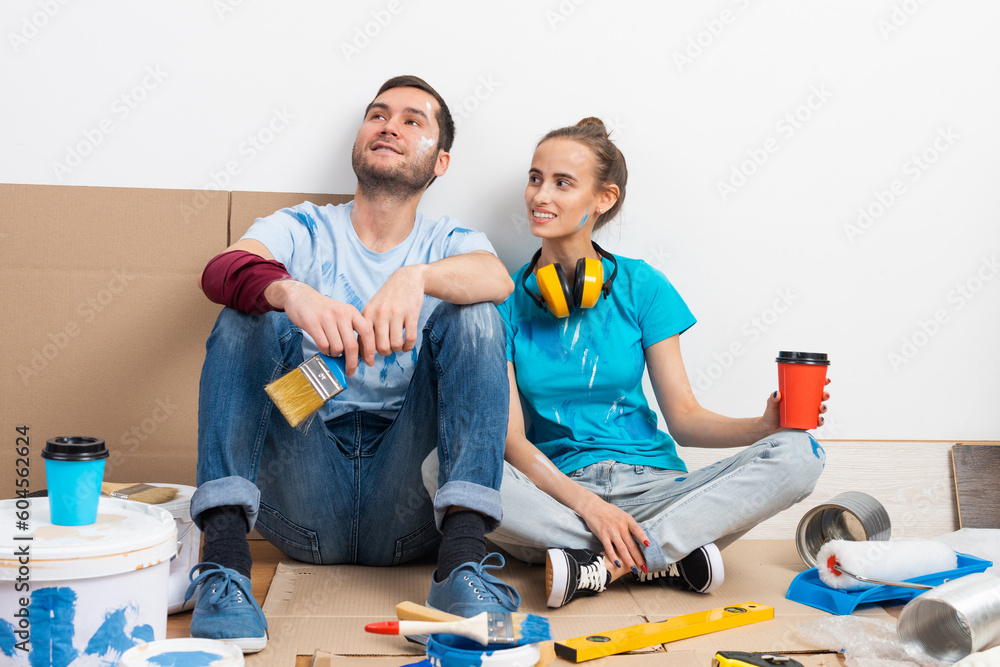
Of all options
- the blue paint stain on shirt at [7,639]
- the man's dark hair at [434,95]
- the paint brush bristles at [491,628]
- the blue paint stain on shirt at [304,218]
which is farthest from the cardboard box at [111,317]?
the paint brush bristles at [491,628]

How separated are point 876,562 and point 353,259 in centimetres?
141

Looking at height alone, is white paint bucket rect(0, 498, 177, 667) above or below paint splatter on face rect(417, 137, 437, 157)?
below

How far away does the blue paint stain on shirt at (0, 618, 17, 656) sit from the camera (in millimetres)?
1112

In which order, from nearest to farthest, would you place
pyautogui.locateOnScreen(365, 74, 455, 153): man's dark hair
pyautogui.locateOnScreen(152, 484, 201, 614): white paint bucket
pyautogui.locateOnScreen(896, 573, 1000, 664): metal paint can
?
pyautogui.locateOnScreen(896, 573, 1000, 664): metal paint can
pyautogui.locateOnScreen(152, 484, 201, 614): white paint bucket
pyautogui.locateOnScreen(365, 74, 455, 153): man's dark hair

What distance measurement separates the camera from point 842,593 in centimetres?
166

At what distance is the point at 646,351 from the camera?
2.13m

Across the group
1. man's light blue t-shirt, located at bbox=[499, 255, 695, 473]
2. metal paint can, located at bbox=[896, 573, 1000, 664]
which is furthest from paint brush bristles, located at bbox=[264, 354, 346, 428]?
metal paint can, located at bbox=[896, 573, 1000, 664]

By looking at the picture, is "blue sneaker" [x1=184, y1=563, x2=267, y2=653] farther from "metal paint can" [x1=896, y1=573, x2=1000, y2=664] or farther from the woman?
"metal paint can" [x1=896, y1=573, x2=1000, y2=664]

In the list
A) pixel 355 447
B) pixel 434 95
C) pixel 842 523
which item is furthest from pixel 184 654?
pixel 842 523

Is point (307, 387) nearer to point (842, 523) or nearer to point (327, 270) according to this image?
point (327, 270)

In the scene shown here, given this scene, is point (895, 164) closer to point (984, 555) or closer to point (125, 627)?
point (984, 555)

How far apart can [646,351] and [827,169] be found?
87cm

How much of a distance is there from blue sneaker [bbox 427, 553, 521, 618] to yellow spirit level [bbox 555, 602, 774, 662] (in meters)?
0.13

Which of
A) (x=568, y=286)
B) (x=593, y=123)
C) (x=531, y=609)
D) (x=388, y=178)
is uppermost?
(x=593, y=123)
